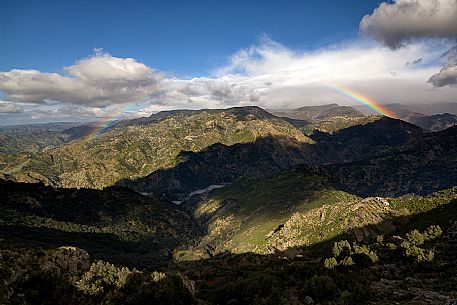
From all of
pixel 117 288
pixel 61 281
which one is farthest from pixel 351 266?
pixel 61 281

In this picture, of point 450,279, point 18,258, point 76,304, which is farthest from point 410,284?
point 18,258

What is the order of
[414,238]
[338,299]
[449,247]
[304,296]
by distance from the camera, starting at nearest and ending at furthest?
[338,299]
[304,296]
[449,247]
[414,238]

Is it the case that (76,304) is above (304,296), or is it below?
below

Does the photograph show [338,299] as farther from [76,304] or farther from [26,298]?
[26,298]

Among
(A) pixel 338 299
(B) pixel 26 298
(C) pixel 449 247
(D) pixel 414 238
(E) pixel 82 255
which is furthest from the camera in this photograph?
(E) pixel 82 255

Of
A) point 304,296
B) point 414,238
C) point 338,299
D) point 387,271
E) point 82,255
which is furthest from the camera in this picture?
point 82,255

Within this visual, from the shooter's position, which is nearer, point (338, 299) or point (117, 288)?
point (338, 299)

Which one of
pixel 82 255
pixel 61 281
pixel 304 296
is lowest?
pixel 82 255

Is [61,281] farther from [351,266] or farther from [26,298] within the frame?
[351,266]

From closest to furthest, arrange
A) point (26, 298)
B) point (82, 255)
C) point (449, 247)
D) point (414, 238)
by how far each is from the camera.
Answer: point (26, 298)
point (449, 247)
point (414, 238)
point (82, 255)
